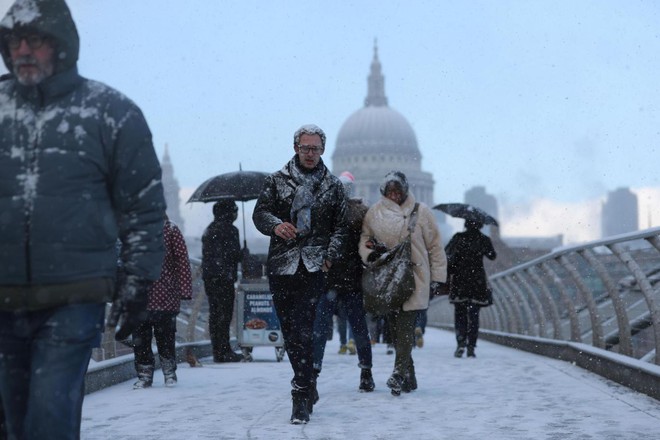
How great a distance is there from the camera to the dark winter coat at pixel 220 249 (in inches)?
453

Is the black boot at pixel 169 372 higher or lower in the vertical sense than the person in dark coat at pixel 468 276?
lower

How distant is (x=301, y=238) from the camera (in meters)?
6.28

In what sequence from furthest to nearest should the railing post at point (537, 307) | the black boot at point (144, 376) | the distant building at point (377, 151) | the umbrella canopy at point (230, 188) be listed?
the distant building at point (377, 151) → the railing post at point (537, 307) → the umbrella canopy at point (230, 188) → the black boot at point (144, 376)


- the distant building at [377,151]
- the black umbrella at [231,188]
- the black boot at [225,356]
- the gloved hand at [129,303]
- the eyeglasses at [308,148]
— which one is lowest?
the black boot at [225,356]

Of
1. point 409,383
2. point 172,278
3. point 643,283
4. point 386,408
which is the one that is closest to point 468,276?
point 172,278

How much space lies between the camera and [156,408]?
7129 millimetres

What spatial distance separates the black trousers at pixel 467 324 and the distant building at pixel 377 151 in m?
129

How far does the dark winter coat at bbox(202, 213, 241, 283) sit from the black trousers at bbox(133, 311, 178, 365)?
2468 mm

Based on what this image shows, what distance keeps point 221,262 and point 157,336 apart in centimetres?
260

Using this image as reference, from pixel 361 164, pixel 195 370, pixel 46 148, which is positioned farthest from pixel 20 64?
pixel 361 164

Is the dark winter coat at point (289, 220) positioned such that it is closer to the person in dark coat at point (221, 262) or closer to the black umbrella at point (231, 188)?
the person in dark coat at point (221, 262)

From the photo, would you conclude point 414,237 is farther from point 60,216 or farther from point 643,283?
point 60,216

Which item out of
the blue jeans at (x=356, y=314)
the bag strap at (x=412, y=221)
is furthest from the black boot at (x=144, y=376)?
the bag strap at (x=412, y=221)

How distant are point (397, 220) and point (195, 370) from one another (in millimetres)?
3708
